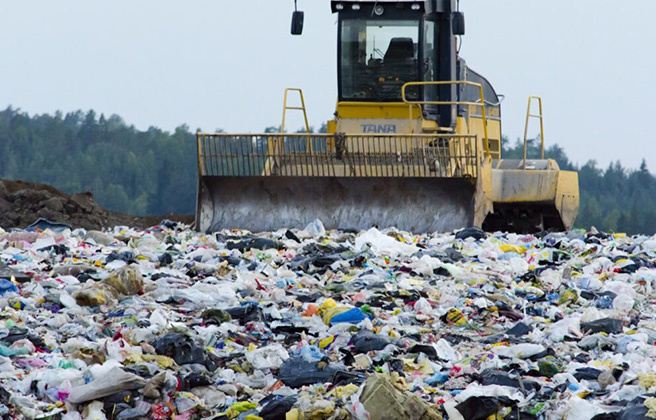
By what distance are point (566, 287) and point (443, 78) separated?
477cm

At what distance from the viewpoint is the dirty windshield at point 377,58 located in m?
12.4

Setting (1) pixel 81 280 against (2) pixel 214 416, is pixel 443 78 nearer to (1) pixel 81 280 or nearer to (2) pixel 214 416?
(1) pixel 81 280

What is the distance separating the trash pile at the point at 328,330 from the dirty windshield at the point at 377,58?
2683 mm

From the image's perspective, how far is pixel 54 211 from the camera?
15688mm

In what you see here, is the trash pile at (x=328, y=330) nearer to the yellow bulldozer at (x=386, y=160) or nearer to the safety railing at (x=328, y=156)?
the yellow bulldozer at (x=386, y=160)

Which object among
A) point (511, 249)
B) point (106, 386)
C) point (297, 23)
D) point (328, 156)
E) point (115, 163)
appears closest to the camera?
point (106, 386)

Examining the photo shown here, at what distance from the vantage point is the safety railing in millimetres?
11742

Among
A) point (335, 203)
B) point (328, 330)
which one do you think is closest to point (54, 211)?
point (335, 203)

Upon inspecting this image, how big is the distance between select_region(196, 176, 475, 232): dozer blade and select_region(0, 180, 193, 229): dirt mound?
13.5 feet

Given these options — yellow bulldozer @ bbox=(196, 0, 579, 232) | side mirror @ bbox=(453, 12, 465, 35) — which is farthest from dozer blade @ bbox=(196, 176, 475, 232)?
side mirror @ bbox=(453, 12, 465, 35)

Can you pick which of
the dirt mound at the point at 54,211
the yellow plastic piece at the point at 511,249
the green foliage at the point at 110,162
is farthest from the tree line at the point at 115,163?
the yellow plastic piece at the point at 511,249

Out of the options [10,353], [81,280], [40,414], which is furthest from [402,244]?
[40,414]

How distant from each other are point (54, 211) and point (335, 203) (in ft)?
18.1

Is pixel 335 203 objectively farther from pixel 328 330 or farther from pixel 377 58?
pixel 328 330
